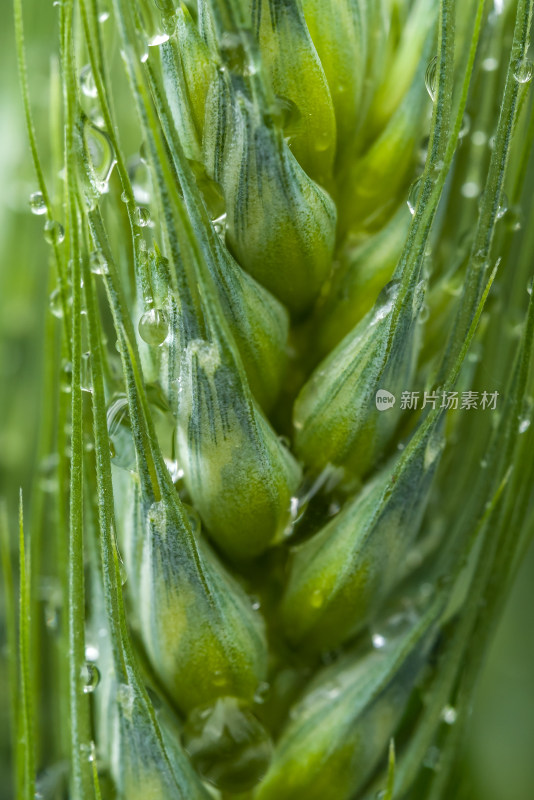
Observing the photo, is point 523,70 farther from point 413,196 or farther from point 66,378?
point 66,378

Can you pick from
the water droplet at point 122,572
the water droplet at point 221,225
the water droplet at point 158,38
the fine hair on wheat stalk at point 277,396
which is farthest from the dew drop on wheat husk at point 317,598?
the water droplet at point 158,38

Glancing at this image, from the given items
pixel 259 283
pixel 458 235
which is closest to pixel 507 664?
pixel 458 235

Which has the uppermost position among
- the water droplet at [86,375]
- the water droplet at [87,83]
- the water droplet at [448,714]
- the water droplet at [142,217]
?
the water droplet at [87,83]

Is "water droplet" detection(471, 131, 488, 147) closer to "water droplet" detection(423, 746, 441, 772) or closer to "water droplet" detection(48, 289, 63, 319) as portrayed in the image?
"water droplet" detection(48, 289, 63, 319)

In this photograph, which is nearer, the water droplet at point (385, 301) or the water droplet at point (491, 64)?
the water droplet at point (385, 301)

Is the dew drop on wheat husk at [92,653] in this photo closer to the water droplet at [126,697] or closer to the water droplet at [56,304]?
the water droplet at [126,697]

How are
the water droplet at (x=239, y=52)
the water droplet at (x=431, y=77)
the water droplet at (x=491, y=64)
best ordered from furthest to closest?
the water droplet at (x=491, y=64)
the water droplet at (x=431, y=77)
the water droplet at (x=239, y=52)
